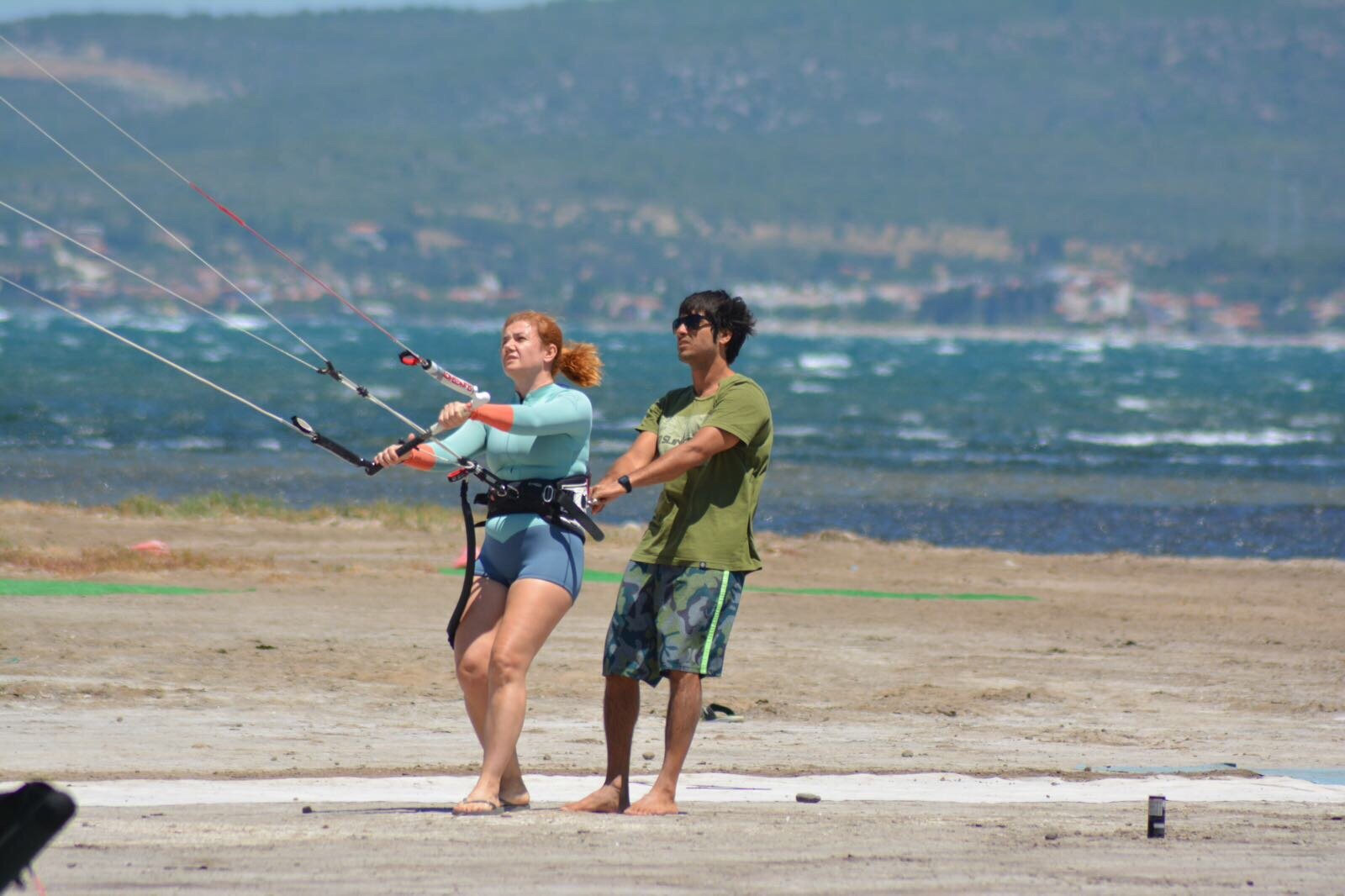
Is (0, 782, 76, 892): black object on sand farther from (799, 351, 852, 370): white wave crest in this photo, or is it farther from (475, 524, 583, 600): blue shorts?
(799, 351, 852, 370): white wave crest

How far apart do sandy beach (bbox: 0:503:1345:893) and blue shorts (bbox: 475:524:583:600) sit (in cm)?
85

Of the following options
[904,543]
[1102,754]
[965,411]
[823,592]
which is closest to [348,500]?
[904,543]

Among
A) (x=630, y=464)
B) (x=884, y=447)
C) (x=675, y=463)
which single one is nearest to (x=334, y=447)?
(x=630, y=464)

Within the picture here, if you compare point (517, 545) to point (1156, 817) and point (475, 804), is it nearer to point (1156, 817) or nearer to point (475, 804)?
point (475, 804)

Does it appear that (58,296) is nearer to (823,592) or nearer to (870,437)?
(870,437)

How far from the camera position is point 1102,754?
8.92 m

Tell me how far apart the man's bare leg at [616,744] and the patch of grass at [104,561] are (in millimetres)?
8385

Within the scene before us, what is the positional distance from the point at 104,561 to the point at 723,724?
709 cm

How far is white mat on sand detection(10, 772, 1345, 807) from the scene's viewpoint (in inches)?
277

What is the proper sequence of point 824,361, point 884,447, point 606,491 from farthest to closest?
point 824,361
point 884,447
point 606,491

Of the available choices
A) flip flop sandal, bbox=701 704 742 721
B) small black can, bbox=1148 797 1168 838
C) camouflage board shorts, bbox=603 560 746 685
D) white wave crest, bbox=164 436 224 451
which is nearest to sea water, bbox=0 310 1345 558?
white wave crest, bbox=164 436 224 451

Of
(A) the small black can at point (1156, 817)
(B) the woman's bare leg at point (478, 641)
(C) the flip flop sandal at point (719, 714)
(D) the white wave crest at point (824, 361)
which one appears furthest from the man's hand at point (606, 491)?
(D) the white wave crest at point (824, 361)

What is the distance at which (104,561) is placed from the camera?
48.5 feet

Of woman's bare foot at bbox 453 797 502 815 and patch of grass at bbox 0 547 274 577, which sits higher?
patch of grass at bbox 0 547 274 577
